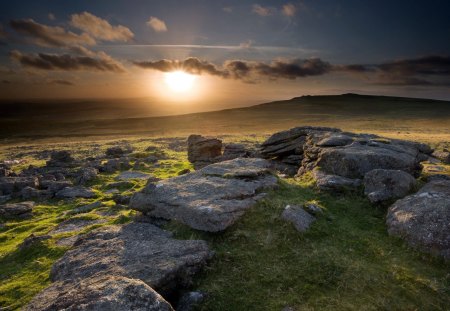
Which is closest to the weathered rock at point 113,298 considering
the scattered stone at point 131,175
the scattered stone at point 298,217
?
the scattered stone at point 298,217

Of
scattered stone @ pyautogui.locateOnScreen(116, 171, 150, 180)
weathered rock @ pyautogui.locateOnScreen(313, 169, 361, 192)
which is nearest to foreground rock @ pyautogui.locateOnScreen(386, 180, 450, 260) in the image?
weathered rock @ pyautogui.locateOnScreen(313, 169, 361, 192)

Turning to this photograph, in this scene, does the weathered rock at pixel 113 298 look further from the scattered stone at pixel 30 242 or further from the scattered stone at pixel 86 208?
the scattered stone at pixel 86 208

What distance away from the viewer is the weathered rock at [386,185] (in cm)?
1520

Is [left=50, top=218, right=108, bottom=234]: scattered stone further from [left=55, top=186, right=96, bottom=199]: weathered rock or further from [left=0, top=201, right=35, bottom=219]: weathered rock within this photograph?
[left=55, top=186, right=96, bottom=199]: weathered rock

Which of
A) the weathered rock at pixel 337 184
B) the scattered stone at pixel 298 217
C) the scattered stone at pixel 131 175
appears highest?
the weathered rock at pixel 337 184

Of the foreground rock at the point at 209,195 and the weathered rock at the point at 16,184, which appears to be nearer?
the foreground rock at the point at 209,195

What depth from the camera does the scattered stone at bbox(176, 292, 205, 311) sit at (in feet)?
30.8

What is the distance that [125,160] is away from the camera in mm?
38062

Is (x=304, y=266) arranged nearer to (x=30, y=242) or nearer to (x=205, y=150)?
(x=30, y=242)

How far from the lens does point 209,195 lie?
14.9m

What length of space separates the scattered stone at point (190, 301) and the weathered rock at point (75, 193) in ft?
57.1

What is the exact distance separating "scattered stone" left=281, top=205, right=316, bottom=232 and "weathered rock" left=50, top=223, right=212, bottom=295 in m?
3.47

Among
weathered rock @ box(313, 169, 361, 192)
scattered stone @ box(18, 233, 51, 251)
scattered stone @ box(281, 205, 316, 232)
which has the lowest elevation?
scattered stone @ box(18, 233, 51, 251)

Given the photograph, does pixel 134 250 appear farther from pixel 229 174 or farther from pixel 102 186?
pixel 102 186
